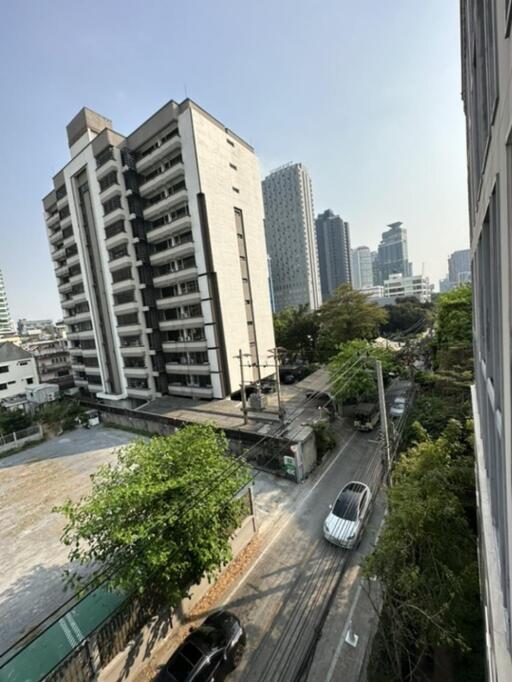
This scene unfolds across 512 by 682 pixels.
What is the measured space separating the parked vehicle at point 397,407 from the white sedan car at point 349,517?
28.9ft

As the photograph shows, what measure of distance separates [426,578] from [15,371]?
45516mm

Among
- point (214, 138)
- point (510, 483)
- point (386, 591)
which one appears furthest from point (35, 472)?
point (214, 138)

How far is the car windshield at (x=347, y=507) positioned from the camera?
424 inches

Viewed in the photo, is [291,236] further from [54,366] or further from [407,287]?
[54,366]

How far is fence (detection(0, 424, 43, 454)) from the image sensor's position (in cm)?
2439

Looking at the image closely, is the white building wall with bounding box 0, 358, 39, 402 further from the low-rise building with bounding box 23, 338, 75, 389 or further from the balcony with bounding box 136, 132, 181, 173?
the balcony with bounding box 136, 132, 181, 173

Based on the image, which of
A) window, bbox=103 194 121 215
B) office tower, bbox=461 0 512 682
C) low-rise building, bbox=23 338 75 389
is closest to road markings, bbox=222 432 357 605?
office tower, bbox=461 0 512 682

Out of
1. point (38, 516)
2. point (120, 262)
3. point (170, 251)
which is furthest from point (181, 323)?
point (38, 516)

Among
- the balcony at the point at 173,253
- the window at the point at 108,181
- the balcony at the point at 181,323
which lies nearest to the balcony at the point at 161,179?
the window at the point at 108,181

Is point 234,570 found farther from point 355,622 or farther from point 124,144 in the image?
point 124,144

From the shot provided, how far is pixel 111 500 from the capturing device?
6.96 meters

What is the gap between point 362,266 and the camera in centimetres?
13188

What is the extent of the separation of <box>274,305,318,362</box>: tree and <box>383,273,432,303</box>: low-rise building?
5823 centimetres

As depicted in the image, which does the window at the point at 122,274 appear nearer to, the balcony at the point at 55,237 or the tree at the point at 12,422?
the balcony at the point at 55,237
